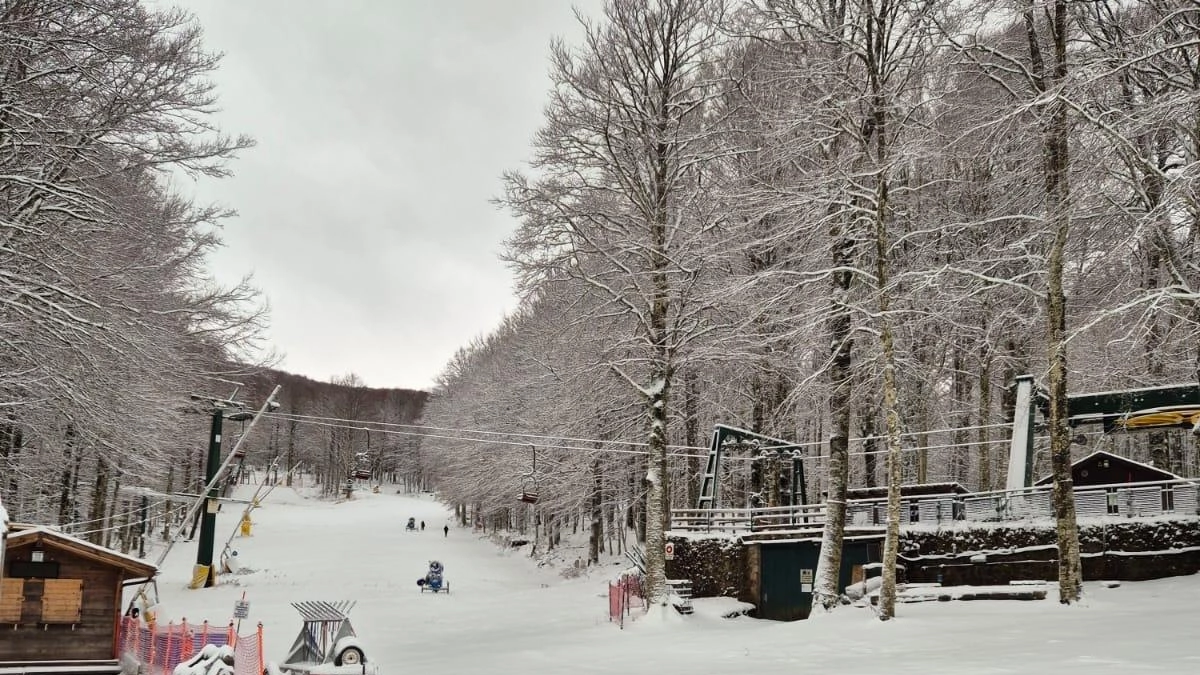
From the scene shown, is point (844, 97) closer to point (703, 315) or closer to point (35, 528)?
point (703, 315)

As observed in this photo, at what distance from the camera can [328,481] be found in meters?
102

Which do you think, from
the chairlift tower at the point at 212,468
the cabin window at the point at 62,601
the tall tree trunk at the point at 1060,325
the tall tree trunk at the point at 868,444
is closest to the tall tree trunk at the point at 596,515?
the tall tree trunk at the point at 868,444

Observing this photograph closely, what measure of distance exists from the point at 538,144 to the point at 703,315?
6.02m

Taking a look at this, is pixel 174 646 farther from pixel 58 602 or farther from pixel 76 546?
pixel 76 546

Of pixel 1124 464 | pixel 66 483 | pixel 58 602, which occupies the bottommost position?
pixel 58 602

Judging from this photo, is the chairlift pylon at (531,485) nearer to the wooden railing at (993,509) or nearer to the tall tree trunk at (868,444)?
the wooden railing at (993,509)

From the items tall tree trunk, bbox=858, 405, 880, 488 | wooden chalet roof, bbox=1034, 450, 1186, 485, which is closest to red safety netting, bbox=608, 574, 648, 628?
tall tree trunk, bbox=858, 405, 880, 488

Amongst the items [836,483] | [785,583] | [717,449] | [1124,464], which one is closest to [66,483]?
[717,449]

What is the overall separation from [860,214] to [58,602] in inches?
727

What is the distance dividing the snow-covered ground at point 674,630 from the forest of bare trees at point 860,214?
5.89 ft

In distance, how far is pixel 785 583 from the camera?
20.8 metres

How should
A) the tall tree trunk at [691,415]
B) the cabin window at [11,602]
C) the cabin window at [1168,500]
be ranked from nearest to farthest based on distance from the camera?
1. the cabin window at [11,602]
2. the cabin window at [1168,500]
3. the tall tree trunk at [691,415]

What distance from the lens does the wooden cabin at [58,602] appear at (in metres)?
16.3

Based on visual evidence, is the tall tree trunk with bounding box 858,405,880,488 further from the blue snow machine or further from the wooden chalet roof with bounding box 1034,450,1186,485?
the blue snow machine
